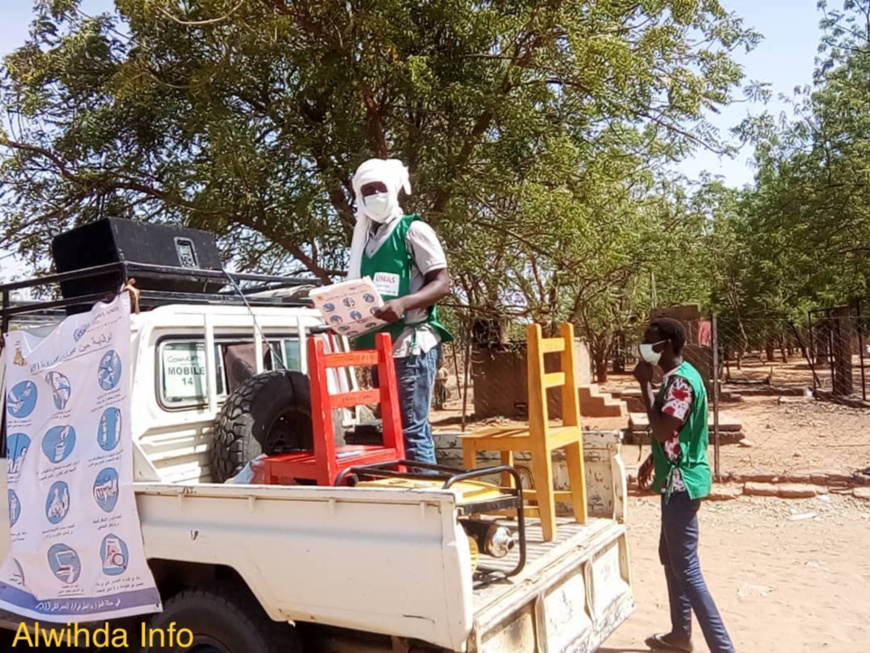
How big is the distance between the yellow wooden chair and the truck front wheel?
1290 millimetres

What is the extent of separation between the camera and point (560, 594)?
128 inches

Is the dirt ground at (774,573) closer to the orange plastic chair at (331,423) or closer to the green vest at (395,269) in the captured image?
the orange plastic chair at (331,423)

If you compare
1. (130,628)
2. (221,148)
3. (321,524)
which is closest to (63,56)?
(221,148)

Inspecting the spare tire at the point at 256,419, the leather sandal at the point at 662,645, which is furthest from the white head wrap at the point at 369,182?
the leather sandal at the point at 662,645

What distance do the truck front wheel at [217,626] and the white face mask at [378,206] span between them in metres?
1.80

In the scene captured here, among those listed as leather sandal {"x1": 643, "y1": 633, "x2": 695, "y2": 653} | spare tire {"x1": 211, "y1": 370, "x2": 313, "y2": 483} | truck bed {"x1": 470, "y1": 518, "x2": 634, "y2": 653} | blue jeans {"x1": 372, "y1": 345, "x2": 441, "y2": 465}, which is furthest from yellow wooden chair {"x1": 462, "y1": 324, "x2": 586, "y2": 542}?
leather sandal {"x1": 643, "y1": 633, "x2": 695, "y2": 653}

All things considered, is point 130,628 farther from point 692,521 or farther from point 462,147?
point 462,147

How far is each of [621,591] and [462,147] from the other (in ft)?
19.1

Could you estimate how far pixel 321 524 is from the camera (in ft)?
8.95

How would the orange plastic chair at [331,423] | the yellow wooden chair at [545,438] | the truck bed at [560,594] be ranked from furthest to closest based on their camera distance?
the yellow wooden chair at [545,438], the orange plastic chair at [331,423], the truck bed at [560,594]

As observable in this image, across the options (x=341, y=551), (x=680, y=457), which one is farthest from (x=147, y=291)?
(x=680, y=457)

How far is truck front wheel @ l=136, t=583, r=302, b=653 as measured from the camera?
292cm

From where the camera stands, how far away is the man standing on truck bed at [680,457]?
4.00 metres

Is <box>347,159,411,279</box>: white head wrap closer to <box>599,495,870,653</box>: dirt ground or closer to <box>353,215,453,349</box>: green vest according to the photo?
<box>353,215,453,349</box>: green vest
